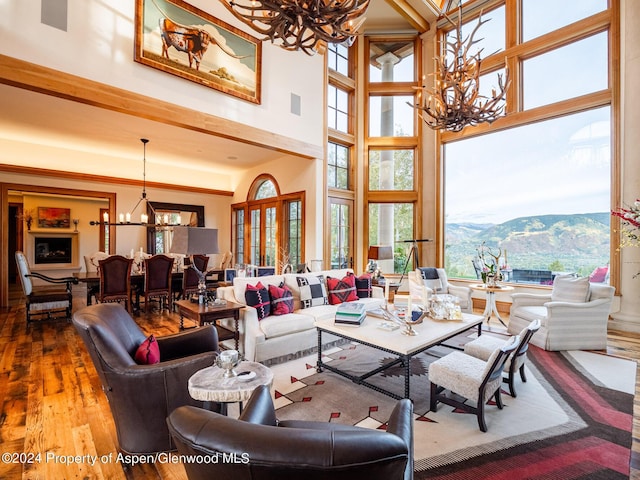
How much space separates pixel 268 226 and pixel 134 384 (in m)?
5.91

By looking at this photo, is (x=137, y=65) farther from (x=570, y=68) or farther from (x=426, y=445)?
(x=570, y=68)

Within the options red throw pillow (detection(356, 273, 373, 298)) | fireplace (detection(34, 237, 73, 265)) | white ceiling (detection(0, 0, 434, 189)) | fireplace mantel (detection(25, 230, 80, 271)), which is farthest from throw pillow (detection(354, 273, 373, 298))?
fireplace (detection(34, 237, 73, 265))

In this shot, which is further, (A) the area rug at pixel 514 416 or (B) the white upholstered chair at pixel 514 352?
(B) the white upholstered chair at pixel 514 352

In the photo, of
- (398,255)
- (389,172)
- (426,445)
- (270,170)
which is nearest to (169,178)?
(270,170)

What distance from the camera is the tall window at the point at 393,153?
718 centimetres

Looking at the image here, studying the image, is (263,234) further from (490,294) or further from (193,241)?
(490,294)

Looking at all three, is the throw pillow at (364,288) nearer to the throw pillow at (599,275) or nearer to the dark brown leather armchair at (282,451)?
the throw pillow at (599,275)

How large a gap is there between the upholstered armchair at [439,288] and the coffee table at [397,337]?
629mm

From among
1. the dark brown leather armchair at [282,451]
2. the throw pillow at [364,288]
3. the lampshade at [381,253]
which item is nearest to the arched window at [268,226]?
the lampshade at [381,253]

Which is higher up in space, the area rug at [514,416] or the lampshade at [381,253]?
the lampshade at [381,253]

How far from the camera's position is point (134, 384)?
178cm

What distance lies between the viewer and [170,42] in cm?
420

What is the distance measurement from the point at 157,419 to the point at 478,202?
6.54 meters

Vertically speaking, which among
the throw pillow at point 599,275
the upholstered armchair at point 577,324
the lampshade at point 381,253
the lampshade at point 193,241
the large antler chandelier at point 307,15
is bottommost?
the upholstered armchair at point 577,324
